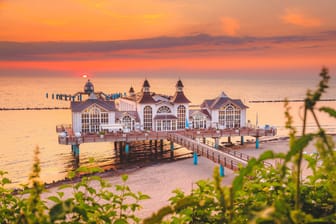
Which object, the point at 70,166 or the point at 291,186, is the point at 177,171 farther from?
the point at 291,186

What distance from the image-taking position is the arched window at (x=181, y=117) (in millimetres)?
40906

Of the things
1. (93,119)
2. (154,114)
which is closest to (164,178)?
(154,114)

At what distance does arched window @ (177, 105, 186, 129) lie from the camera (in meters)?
40.9

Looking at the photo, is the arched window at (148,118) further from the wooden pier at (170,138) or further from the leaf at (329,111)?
the leaf at (329,111)

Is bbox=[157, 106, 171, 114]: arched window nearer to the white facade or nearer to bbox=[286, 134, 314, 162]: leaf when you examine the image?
the white facade

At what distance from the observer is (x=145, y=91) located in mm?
40844

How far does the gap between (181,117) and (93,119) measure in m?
9.74

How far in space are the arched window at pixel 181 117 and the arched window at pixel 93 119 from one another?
8.01m

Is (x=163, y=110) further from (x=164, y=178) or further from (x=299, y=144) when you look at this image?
(x=299, y=144)

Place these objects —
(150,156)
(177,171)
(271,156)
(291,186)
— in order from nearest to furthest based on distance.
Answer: (271,156) → (291,186) → (177,171) → (150,156)

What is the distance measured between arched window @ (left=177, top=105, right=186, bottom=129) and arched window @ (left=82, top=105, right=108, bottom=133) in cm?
801

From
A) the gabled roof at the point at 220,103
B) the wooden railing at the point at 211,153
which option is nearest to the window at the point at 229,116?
the gabled roof at the point at 220,103

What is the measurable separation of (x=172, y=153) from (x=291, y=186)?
117 ft

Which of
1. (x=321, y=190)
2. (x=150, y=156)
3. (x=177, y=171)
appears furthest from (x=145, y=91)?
(x=321, y=190)
